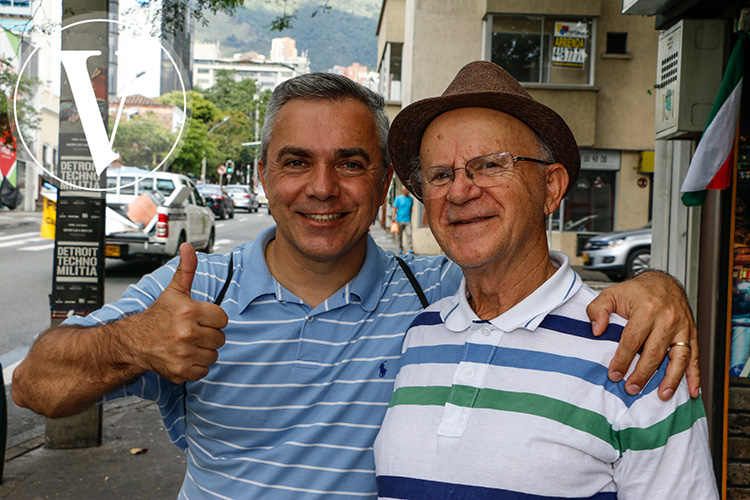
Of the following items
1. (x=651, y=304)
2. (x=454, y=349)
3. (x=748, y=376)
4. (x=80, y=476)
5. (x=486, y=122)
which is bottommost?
(x=80, y=476)

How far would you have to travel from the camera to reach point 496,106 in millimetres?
1907

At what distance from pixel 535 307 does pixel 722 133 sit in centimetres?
250

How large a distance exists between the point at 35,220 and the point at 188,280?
30.1 metres

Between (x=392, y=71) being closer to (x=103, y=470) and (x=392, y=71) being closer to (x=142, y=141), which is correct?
(x=103, y=470)

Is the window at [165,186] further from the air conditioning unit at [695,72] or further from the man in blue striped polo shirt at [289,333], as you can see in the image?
the man in blue striped polo shirt at [289,333]

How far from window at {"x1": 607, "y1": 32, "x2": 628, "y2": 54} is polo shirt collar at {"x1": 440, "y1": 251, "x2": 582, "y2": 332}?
19.1m

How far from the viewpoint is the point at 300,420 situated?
2.06 meters

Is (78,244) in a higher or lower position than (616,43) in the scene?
lower

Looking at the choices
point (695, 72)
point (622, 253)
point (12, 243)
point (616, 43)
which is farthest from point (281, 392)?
point (12, 243)

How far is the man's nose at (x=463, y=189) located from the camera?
6.21ft

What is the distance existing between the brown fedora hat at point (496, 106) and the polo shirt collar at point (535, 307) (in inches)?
12.1

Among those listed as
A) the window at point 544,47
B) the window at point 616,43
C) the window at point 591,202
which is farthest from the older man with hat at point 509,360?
the window at point 616,43

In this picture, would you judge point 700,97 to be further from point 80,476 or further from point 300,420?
point 80,476

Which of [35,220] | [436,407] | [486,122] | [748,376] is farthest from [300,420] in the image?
[35,220]
